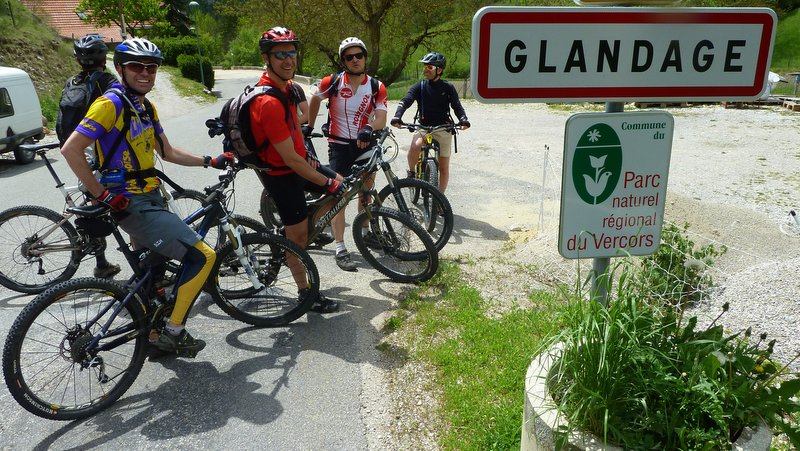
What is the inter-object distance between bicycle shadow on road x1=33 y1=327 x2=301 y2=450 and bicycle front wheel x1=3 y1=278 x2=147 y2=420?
0.40ft

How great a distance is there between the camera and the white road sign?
2.14 m

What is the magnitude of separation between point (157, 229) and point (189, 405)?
1093 millimetres

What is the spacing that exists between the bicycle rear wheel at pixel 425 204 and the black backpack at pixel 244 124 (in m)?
1.37

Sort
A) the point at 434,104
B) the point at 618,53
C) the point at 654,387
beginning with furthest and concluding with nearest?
the point at 434,104
the point at 654,387
the point at 618,53

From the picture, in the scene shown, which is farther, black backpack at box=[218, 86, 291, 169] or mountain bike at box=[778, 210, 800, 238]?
mountain bike at box=[778, 210, 800, 238]

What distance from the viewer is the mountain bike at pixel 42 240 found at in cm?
505

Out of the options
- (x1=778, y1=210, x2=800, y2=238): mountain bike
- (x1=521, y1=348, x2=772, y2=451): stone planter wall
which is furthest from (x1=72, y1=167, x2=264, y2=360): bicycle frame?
(x1=778, y1=210, x2=800, y2=238): mountain bike

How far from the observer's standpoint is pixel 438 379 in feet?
11.8

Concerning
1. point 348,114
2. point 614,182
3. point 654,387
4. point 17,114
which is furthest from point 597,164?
point 17,114

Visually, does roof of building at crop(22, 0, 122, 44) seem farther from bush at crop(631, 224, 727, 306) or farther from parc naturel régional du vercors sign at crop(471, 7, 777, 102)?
parc naturel régional du vercors sign at crop(471, 7, 777, 102)

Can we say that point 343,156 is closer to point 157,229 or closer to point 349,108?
point 349,108

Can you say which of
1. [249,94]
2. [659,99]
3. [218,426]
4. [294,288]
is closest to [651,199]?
[659,99]

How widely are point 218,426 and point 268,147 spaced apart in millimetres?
1973

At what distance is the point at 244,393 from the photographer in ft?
11.8
